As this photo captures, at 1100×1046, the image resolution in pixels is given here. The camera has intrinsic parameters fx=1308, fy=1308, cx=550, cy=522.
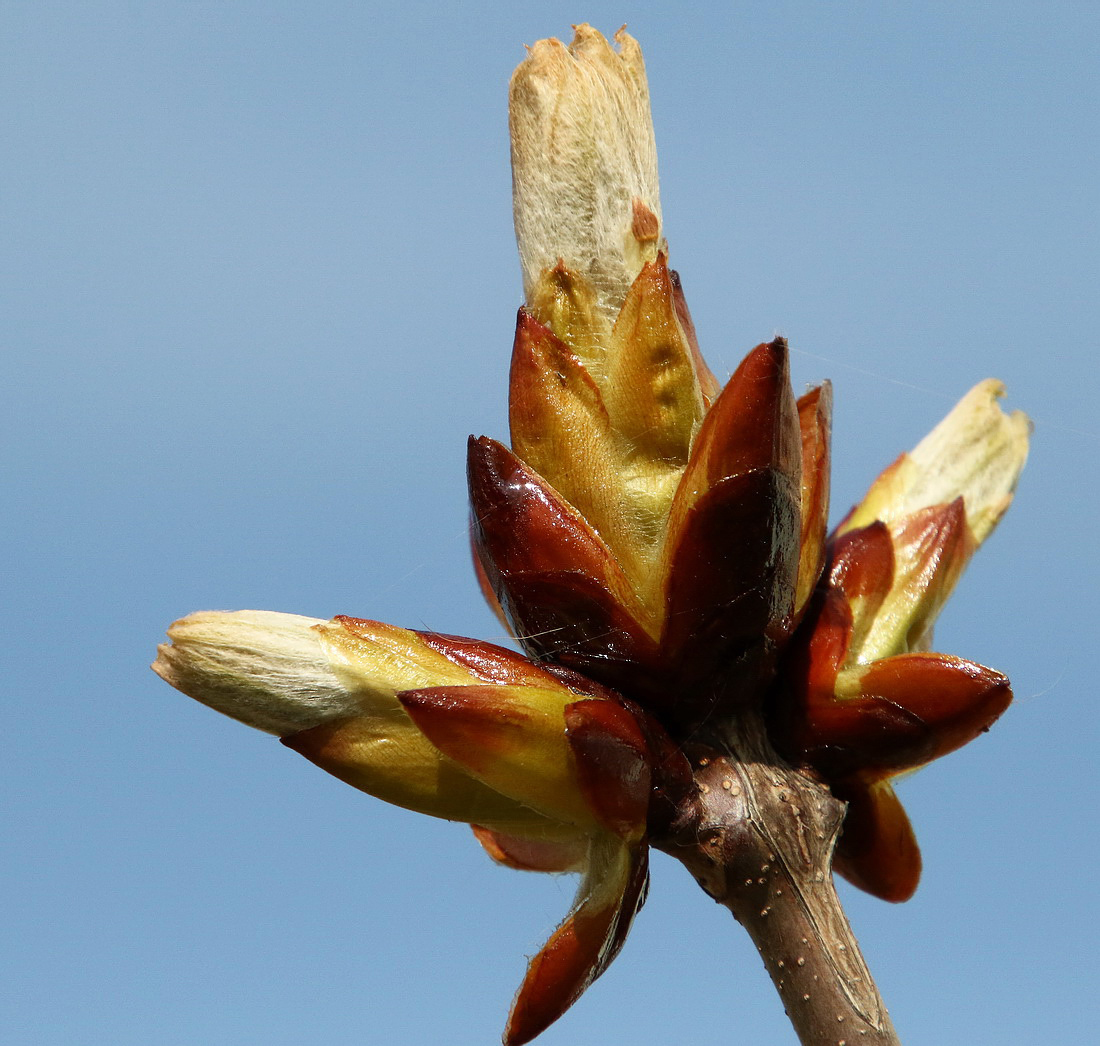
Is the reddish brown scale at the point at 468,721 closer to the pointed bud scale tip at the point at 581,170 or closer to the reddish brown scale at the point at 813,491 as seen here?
the reddish brown scale at the point at 813,491

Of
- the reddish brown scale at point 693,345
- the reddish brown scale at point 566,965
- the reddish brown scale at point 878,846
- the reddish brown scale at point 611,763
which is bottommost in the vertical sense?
the reddish brown scale at point 566,965

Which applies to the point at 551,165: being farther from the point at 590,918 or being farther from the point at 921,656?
the point at 590,918

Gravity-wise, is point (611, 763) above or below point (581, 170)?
below

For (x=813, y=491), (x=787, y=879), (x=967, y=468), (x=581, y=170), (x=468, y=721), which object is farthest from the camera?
(x=967, y=468)

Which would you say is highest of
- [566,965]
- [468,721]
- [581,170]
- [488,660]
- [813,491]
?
[581,170]

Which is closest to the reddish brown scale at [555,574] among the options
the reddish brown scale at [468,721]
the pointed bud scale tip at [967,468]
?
the reddish brown scale at [468,721]

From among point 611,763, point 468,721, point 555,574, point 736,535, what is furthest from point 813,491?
point 468,721

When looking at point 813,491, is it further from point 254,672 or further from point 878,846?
point 254,672
